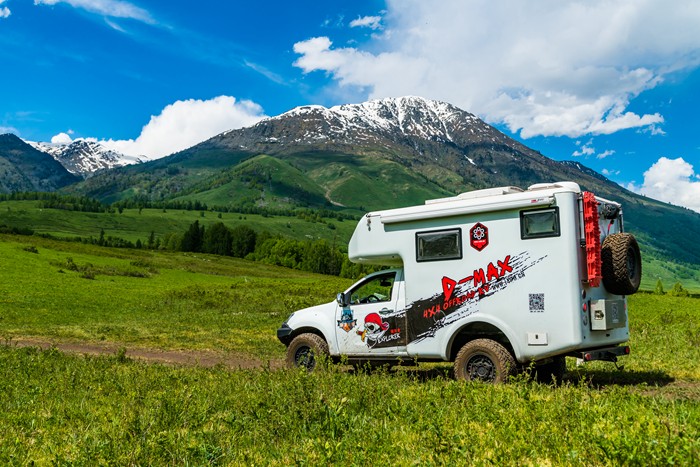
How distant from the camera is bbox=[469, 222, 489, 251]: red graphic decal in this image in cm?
1170

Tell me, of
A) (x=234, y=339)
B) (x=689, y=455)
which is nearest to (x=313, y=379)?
(x=689, y=455)

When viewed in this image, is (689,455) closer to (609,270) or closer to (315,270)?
(609,270)

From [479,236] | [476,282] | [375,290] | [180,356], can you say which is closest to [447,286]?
[476,282]

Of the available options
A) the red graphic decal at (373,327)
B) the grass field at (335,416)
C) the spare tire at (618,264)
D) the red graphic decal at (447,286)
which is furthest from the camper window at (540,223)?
the red graphic decal at (373,327)

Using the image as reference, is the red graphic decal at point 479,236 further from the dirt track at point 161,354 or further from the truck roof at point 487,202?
the dirt track at point 161,354

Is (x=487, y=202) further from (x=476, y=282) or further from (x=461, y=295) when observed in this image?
(x=461, y=295)

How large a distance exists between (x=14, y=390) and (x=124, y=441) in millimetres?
5254

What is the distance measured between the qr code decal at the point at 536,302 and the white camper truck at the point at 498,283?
19 millimetres

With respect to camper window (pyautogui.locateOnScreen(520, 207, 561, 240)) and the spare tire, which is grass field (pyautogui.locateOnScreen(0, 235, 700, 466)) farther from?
camper window (pyautogui.locateOnScreen(520, 207, 561, 240))

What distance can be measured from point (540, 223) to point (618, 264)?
190 centimetres

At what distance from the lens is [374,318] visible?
526 inches

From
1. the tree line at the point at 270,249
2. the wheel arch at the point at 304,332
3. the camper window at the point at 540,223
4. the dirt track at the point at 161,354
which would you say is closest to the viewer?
the camper window at the point at 540,223

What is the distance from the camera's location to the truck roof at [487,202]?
11.0 metres

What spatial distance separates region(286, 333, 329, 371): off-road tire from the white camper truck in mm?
748
